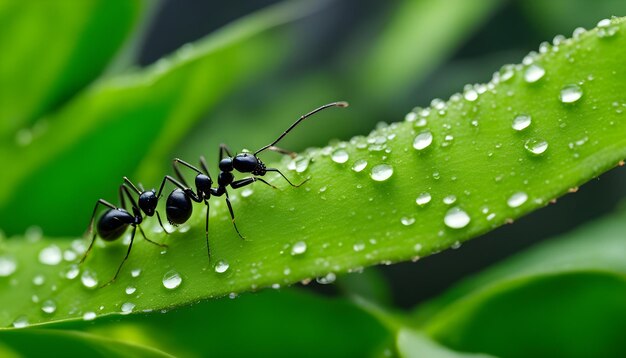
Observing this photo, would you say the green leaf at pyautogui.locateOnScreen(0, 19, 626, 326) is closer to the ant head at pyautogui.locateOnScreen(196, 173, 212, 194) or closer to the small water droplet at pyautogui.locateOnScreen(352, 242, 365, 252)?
the small water droplet at pyautogui.locateOnScreen(352, 242, 365, 252)

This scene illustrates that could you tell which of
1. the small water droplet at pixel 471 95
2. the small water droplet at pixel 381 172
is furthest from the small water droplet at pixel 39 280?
the small water droplet at pixel 471 95

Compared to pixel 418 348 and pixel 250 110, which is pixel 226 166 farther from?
pixel 250 110

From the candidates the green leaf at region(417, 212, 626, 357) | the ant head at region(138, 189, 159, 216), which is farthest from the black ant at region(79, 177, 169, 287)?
the green leaf at region(417, 212, 626, 357)

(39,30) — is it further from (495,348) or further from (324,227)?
(495,348)

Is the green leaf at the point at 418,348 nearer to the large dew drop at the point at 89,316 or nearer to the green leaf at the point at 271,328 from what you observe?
A: the green leaf at the point at 271,328

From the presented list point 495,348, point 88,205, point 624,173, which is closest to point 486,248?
point 624,173

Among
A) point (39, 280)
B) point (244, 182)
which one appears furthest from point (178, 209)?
point (39, 280)

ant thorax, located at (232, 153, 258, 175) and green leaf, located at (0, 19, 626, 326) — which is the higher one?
ant thorax, located at (232, 153, 258, 175)
